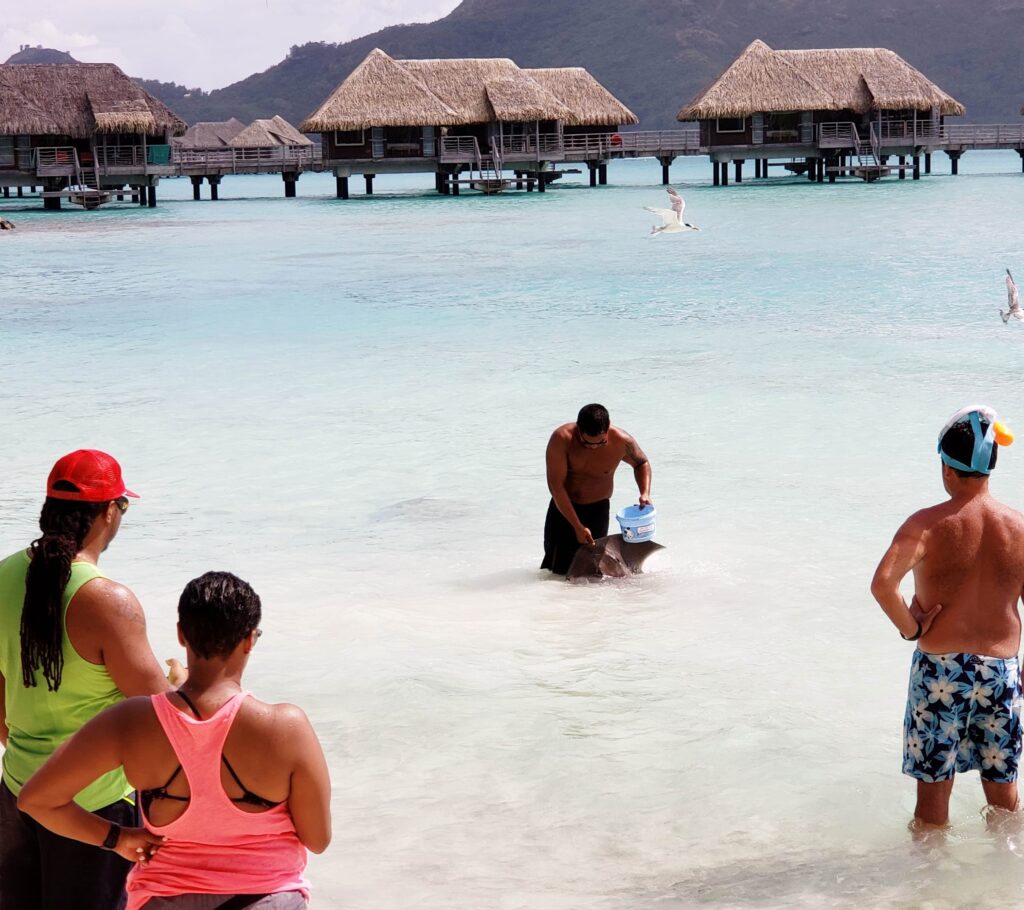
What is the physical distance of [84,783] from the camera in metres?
2.53

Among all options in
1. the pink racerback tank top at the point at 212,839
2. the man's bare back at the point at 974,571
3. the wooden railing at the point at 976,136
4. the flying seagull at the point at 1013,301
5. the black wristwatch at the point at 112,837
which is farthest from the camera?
the wooden railing at the point at 976,136

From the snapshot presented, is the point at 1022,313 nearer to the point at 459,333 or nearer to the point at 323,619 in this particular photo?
the point at 459,333

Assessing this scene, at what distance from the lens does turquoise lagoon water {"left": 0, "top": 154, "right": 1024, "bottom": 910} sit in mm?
4605

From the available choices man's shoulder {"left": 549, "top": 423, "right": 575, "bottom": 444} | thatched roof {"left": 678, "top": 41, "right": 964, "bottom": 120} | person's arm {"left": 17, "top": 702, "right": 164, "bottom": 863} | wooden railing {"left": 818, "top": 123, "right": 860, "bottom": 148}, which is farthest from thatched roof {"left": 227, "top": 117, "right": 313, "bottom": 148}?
person's arm {"left": 17, "top": 702, "right": 164, "bottom": 863}

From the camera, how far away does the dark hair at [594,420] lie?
254 inches

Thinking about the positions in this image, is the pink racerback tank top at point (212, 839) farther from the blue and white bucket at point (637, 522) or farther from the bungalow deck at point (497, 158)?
the bungalow deck at point (497, 158)

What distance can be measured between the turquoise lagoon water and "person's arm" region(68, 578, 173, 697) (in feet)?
5.47

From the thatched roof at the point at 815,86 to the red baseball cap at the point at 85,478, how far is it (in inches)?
1881

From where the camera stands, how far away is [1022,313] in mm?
15703

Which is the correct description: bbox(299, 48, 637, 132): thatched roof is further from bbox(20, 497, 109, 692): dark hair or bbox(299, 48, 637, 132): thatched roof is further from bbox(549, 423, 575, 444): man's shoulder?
bbox(20, 497, 109, 692): dark hair

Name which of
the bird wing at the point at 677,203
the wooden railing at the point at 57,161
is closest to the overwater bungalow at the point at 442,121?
the wooden railing at the point at 57,161

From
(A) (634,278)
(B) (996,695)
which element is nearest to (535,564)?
(B) (996,695)

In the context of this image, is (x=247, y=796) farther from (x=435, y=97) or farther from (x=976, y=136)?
(x=976, y=136)

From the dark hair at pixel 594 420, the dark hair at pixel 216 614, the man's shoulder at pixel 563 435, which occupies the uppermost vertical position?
the dark hair at pixel 216 614
